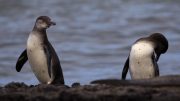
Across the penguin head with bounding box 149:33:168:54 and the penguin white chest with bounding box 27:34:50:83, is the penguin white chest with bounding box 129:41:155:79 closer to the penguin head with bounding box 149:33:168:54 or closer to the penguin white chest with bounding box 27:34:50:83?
the penguin head with bounding box 149:33:168:54

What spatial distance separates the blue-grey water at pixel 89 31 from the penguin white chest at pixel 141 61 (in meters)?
7.56

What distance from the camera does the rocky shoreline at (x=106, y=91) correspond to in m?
9.50

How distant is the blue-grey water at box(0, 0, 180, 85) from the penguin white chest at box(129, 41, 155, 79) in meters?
7.56

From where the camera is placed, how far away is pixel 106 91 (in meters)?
9.78

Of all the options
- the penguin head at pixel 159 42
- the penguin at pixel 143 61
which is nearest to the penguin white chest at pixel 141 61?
the penguin at pixel 143 61

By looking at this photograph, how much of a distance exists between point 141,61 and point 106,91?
254 cm

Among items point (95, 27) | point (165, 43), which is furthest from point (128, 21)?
point (165, 43)

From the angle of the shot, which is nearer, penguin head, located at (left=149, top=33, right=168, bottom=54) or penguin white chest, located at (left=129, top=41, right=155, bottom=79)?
penguin white chest, located at (left=129, top=41, right=155, bottom=79)

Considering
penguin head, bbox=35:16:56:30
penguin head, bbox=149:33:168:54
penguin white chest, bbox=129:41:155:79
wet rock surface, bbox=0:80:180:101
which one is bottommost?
wet rock surface, bbox=0:80:180:101

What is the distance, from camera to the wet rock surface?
9.49 metres

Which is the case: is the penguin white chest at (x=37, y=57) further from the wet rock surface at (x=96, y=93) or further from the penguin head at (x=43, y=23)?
the wet rock surface at (x=96, y=93)

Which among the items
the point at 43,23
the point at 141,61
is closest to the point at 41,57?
the point at 43,23

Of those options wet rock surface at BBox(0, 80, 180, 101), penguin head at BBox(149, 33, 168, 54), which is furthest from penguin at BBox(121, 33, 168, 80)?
wet rock surface at BBox(0, 80, 180, 101)

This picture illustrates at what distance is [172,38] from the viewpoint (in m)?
30.5
